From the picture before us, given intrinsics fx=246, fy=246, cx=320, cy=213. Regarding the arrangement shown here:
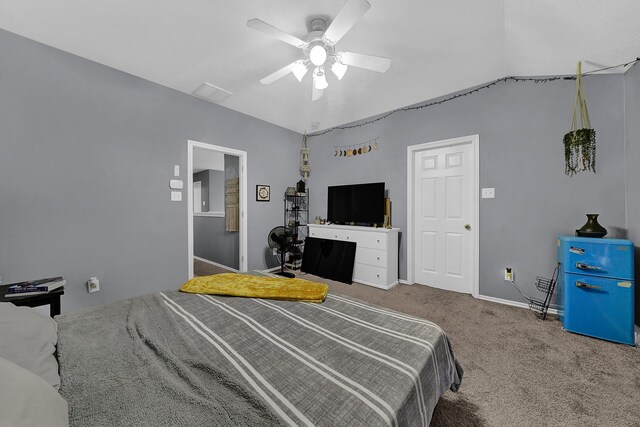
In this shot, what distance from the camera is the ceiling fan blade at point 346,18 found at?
150cm

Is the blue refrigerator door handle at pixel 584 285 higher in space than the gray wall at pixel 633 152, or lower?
lower

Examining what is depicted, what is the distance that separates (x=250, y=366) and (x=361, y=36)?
254 cm

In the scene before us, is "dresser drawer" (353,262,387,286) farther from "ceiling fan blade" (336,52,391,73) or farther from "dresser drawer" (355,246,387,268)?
"ceiling fan blade" (336,52,391,73)

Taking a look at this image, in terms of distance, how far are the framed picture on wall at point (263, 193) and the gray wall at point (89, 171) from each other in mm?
1064

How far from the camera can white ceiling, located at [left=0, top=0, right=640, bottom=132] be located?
72.9 inches

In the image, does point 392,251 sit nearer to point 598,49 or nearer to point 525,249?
point 525,249

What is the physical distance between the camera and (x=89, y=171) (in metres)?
2.48

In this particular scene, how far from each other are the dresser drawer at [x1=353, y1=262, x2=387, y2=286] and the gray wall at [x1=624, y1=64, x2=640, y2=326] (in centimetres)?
224

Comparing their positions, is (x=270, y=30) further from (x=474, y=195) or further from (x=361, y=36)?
(x=474, y=195)

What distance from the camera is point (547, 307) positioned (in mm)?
2510

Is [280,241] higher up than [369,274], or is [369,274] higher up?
[280,241]

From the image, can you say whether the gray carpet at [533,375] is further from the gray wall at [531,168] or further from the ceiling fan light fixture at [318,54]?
the ceiling fan light fixture at [318,54]

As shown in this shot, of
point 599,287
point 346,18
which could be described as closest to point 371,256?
point 599,287

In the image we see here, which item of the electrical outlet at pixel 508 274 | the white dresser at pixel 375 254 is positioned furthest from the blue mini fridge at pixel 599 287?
the white dresser at pixel 375 254
